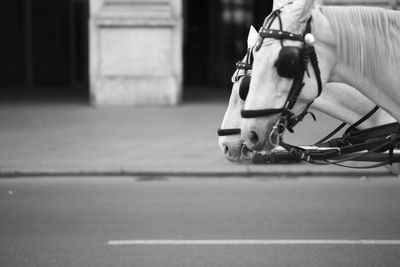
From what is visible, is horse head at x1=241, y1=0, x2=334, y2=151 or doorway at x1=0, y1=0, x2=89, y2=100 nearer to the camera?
horse head at x1=241, y1=0, x2=334, y2=151

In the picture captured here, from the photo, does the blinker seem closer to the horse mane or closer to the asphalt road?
the horse mane

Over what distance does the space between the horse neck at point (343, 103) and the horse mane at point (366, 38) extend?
33.7 inches

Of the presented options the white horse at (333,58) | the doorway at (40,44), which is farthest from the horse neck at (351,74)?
the doorway at (40,44)

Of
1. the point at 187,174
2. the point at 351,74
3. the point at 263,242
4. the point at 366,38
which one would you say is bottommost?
the point at 187,174

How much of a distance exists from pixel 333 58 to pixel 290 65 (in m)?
0.33

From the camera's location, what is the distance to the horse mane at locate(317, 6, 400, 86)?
3533 millimetres

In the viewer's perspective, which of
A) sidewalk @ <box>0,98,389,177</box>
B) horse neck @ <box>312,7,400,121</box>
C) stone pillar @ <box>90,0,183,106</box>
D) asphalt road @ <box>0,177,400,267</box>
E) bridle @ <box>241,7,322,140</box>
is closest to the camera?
bridle @ <box>241,7,322,140</box>

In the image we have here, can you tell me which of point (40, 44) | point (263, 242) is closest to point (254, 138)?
point (263, 242)

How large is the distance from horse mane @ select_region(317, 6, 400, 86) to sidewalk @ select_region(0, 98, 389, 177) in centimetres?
653

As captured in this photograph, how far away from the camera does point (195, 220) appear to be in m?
7.33

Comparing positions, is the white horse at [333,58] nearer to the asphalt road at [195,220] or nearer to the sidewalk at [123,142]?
the asphalt road at [195,220]

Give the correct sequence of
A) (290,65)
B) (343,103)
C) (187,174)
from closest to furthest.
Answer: (290,65)
(343,103)
(187,174)

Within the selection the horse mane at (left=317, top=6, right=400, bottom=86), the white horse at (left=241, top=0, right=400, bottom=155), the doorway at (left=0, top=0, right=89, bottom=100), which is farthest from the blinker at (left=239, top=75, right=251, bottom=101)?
the doorway at (left=0, top=0, right=89, bottom=100)

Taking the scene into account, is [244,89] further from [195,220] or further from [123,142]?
[123,142]
